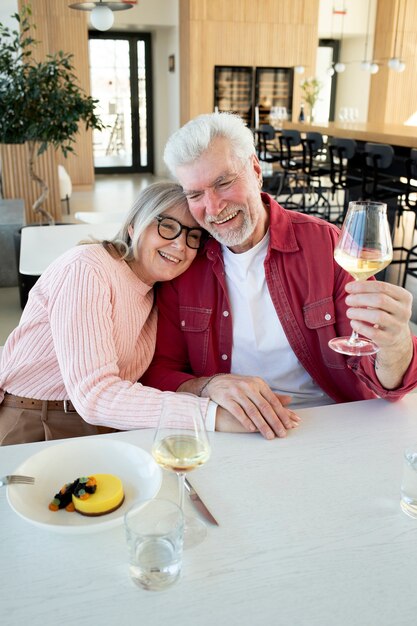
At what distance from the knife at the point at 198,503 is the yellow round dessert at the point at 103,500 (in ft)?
0.42

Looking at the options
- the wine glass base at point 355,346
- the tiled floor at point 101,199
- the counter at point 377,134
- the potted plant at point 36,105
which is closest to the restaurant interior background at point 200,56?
the tiled floor at point 101,199

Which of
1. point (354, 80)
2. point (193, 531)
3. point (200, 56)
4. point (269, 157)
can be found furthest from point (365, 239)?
point (354, 80)

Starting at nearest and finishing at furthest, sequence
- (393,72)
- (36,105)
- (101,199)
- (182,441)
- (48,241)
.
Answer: (182,441) < (48,241) < (36,105) < (101,199) < (393,72)

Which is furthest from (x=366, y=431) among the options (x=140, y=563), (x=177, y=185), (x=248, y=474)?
(x=177, y=185)

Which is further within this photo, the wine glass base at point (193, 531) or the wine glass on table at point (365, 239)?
the wine glass on table at point (365, 239)

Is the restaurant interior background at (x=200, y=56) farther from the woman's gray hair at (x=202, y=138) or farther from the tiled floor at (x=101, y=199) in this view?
the woman's gray hair at (x=202, y=138)

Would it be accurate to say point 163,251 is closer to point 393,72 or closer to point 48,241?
point 48,241

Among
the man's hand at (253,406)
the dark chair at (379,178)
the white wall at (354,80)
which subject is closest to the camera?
the man's hand at (253,406)

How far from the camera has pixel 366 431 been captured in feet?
4.45

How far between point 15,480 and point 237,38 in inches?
436

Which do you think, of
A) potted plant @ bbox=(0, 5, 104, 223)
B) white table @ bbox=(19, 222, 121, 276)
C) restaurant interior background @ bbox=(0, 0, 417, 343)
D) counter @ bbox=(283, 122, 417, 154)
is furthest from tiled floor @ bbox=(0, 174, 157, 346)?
counter @ bbox=(283, 122, 417, 154)

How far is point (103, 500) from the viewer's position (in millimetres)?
1058

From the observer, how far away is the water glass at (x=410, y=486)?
1059mm

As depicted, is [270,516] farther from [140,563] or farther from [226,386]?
[226,386]
